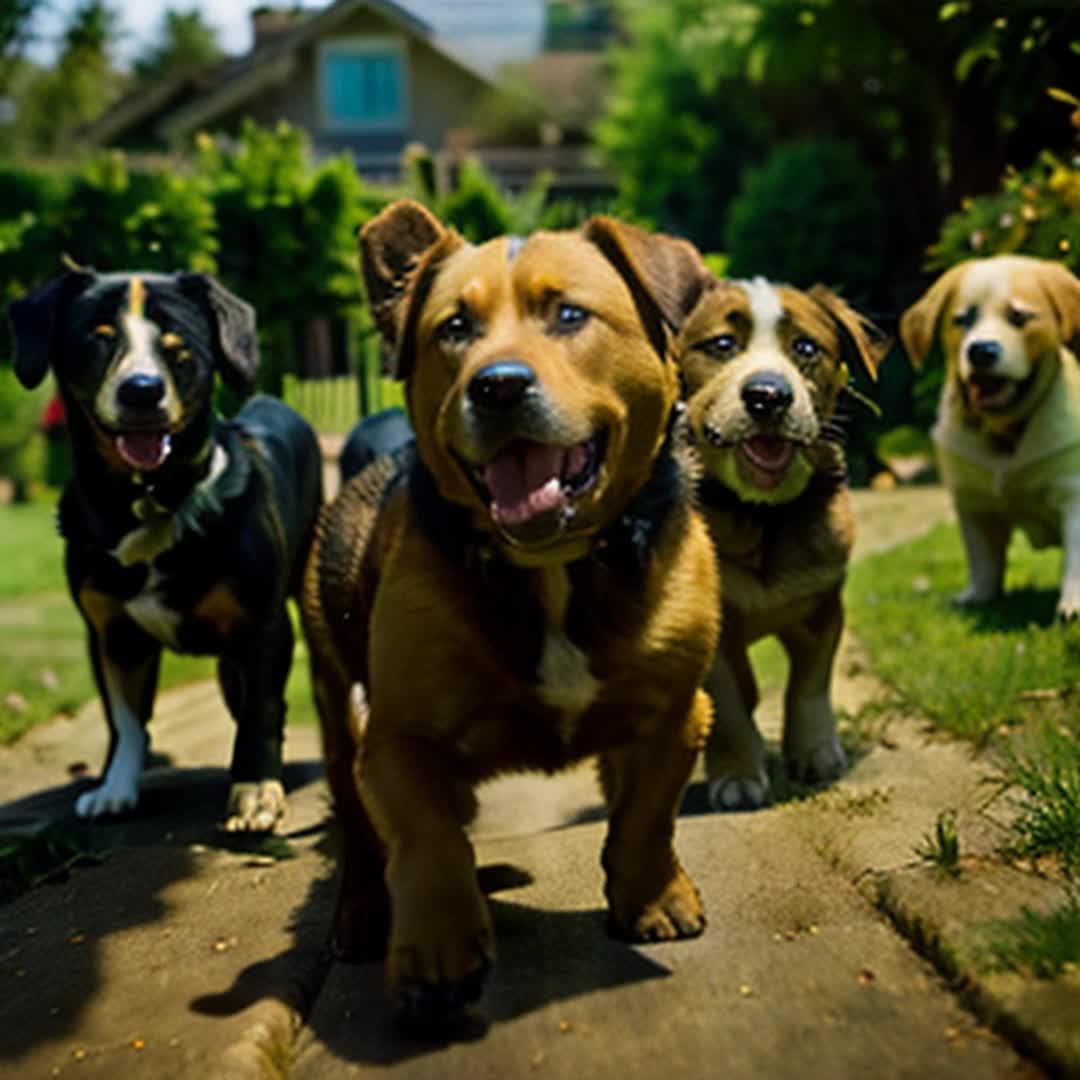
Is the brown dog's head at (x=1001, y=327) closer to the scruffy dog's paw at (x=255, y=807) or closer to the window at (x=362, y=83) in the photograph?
the scruffy dog's paw at (x=255, y=807)

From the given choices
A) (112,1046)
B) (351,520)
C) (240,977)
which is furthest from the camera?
(351,520)

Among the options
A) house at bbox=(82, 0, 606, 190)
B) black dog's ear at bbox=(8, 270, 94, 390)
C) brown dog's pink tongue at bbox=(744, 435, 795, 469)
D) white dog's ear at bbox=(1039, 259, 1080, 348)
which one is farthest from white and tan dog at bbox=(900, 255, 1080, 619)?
house at bbox=(82, 0, 606, 190)

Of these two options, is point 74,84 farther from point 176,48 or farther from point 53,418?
point 176,48

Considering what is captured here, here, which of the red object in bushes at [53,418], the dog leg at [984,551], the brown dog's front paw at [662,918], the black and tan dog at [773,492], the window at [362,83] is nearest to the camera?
the brown dog's front paw at [662,918]

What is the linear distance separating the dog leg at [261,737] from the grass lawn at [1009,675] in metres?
2.10

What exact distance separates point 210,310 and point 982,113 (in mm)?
10842

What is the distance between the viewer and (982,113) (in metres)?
13.2

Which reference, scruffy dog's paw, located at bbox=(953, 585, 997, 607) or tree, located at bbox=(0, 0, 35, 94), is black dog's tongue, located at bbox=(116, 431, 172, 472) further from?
tree, located at bbox=(0, 0, 35, 94)

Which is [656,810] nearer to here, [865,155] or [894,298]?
[894,298]

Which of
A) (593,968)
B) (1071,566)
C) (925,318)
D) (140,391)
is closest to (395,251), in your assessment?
(140,391)

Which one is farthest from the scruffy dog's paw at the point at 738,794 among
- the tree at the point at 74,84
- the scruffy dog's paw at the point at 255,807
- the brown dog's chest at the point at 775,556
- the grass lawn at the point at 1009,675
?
the tree at the point at 74,84

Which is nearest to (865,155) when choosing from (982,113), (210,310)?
(982,113)

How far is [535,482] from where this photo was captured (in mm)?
2482

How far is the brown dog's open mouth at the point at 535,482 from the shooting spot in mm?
2439
